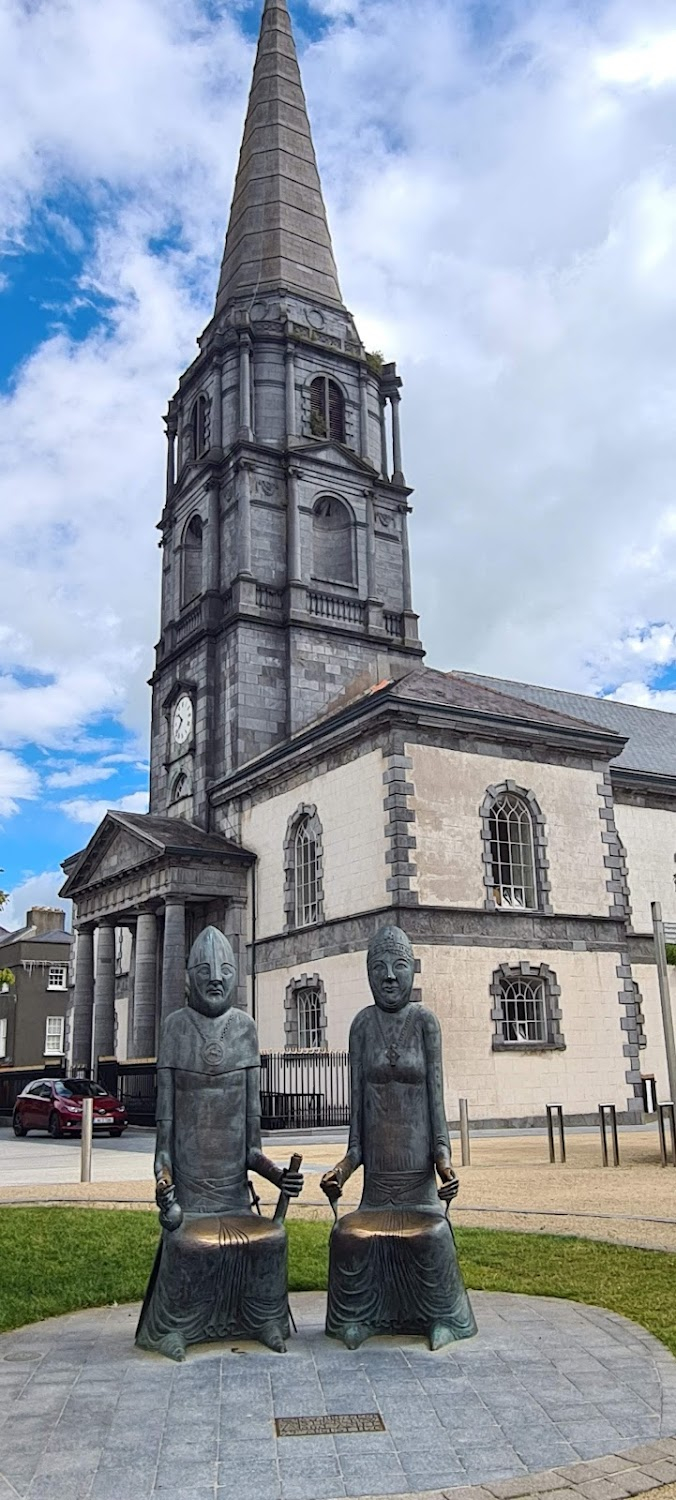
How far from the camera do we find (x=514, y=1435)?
4969 mm

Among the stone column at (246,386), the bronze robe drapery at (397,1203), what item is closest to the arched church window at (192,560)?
the stone column at (246,386)

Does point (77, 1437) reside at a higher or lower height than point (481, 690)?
lower

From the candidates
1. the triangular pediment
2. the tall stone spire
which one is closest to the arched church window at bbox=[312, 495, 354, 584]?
the tall stone spire

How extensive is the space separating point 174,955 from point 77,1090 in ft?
16.5

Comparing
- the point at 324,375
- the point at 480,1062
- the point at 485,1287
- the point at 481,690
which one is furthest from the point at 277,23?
the point at 485,1287

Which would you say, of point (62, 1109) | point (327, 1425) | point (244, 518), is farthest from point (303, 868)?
point (327, 1425)

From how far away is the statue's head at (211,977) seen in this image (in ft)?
22.2

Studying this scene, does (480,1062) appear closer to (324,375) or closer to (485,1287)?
(485,1287)

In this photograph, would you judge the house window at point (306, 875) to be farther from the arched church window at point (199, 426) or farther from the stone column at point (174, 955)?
the arched church window at point (199, 426)

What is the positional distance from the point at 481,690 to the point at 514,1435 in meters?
23.7

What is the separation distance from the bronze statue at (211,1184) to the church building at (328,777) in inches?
678

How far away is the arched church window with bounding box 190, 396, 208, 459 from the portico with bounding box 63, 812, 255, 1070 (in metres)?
13.8

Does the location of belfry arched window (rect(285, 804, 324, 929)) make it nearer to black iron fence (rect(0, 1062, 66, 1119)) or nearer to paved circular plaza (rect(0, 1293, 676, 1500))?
black iron fence (rect(0, 1062, 66, 1119))

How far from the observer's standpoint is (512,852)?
87.9ft
